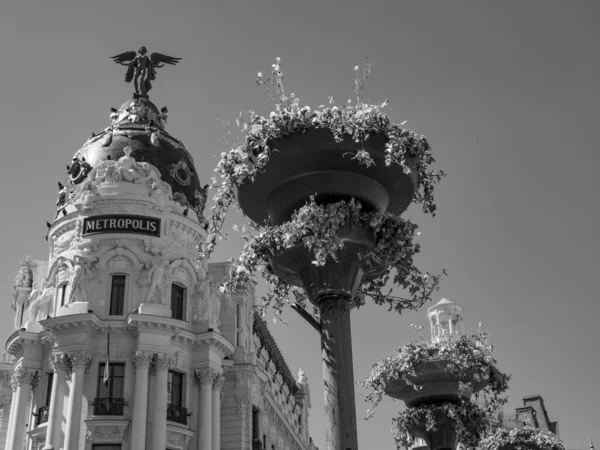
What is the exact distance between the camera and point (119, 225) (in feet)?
135

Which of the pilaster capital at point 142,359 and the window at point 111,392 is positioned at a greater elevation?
the pilaster capital at point 142,359

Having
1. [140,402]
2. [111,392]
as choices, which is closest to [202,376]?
[140,402]

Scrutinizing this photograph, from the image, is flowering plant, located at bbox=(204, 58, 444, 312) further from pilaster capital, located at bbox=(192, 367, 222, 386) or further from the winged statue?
the winged statue

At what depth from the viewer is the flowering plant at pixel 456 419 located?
59.5ft

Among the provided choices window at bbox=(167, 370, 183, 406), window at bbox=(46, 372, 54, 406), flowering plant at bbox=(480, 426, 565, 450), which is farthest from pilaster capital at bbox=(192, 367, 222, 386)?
flowering plant at bbox=(480, 426, 565, 450)

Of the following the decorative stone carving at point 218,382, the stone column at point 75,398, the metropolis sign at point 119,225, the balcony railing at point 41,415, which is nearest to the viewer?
the stone column at point 75,398

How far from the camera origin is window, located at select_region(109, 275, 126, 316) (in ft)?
132

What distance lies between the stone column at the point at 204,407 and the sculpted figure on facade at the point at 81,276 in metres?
7.57

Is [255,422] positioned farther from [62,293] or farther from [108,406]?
[62,293]

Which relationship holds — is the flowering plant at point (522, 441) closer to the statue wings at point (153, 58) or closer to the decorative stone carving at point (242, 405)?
the decorative stone carving at point (242, 405)

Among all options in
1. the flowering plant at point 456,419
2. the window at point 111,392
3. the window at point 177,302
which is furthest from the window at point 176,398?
the flowering plant at point 456,419

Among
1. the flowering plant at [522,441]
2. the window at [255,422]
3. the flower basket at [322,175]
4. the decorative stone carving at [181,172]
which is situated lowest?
the flower basket at [322,175]

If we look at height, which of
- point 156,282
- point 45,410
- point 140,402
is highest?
point 156,282

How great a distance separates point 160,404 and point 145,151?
15.3 m
